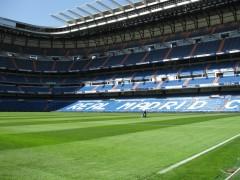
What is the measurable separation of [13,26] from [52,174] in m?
76.1

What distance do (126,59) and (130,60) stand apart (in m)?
1.74

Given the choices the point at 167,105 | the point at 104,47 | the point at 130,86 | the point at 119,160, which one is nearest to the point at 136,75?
the point at 130,86

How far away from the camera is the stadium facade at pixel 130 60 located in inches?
2352

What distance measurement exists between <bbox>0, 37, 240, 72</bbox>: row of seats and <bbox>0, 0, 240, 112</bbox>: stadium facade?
25cm

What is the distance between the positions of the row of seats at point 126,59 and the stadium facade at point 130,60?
0.25 m

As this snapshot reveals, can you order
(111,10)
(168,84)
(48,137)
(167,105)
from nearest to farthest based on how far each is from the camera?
(48,137) → (167,105) → (168,84) → (111,10)

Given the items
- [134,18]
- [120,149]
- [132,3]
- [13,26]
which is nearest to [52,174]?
[120,149]

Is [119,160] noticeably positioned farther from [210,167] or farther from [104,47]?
[104,47]

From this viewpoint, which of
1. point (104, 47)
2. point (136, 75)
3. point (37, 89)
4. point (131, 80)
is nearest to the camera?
point (131, 80)

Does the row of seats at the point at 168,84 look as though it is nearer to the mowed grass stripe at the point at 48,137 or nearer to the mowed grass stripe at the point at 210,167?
the mowed grass stripe at the point at 48,137

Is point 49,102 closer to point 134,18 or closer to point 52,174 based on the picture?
point 134,18

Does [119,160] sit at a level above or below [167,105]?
above

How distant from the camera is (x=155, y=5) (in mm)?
61781

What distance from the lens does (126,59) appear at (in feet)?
253
